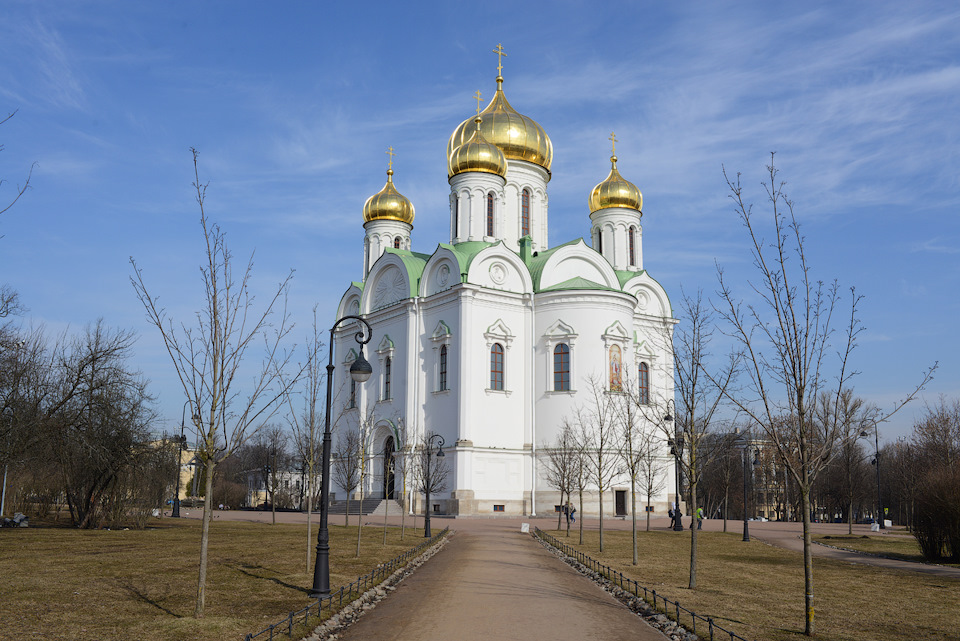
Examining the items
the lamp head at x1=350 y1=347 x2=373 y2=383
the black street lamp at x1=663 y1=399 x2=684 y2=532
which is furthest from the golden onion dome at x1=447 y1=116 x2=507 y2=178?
the lamp head at x1=350 y1=347 x2=373 y2=383

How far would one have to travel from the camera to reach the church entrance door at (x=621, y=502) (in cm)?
4453

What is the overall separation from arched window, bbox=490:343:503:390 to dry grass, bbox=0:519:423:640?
19798mm

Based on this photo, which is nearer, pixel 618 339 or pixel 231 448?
pixel 231 448

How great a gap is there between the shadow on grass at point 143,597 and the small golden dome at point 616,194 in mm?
44324

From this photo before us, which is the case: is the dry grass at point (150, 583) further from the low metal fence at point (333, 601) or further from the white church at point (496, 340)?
the white church at point (496, 340)

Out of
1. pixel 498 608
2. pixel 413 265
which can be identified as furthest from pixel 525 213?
pixel 498 608

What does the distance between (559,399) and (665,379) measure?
738 centimetres

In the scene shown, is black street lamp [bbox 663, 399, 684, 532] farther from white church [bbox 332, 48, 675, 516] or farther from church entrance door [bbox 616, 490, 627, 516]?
church entrance door [bbox 616, 490, 627, 516]

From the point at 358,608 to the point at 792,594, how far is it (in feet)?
26.1

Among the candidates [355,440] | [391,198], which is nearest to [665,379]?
[355,440]

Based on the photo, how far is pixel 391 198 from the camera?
193 ft

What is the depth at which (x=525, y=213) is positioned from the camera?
169 ft

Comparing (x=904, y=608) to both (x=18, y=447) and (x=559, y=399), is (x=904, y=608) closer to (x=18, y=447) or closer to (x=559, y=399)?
(x=18, y=447)

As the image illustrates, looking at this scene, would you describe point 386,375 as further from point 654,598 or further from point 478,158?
point 654,598
